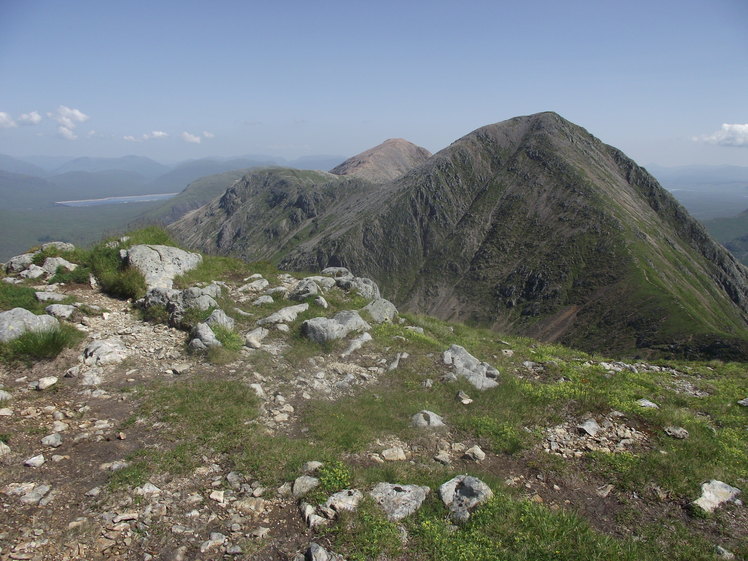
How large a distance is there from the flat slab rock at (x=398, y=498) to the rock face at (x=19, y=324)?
10276mm

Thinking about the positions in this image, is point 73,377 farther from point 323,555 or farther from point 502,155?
point 502,155

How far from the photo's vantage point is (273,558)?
20.2 ft

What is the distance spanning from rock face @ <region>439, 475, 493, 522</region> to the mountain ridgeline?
84075 millimetres

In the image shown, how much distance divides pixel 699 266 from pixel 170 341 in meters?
148

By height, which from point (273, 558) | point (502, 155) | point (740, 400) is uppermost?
point (502, 155)

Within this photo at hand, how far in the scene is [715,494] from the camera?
26.5 ft

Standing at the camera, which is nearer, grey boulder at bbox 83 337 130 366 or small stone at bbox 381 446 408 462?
small stone at bbox 381 446 408 462

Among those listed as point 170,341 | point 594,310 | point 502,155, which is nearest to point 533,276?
point 594,310

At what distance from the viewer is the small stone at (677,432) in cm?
1032

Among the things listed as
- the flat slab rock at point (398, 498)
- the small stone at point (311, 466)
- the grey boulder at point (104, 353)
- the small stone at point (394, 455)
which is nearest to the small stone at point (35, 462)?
the grey boulder at point (104, 353)

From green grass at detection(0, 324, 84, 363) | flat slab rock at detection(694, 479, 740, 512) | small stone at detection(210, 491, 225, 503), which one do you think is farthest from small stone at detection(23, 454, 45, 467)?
flat slab rock at detection(694, 479, 740, 512)

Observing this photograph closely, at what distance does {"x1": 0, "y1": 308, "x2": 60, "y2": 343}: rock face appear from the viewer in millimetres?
10734

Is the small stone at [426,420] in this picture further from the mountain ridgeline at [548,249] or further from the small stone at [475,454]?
the mountain ridgeline at [548,249]

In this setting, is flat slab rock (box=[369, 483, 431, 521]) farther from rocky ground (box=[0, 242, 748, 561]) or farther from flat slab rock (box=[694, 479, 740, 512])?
flat slab rock (box=[694, 479, 740, 512])
